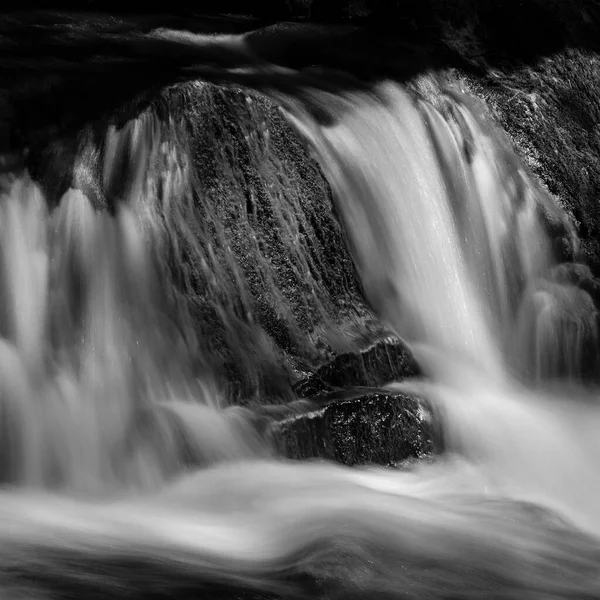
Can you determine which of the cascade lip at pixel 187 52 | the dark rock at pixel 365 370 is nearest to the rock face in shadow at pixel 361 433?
the dark rock at pixel 365 370

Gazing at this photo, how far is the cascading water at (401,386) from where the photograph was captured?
172 inches

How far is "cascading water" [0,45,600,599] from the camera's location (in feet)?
14.4

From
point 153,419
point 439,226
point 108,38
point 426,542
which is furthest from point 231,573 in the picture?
point 108,38

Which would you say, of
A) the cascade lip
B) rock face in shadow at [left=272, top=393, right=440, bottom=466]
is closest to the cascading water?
rock face in shadow at [left=272, top=393, right=440, bottom=466]

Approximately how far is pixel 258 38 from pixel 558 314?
286 cm

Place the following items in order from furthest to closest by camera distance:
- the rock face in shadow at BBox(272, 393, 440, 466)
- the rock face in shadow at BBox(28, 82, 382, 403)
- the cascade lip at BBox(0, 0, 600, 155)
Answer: the cascade lip at BBox(0, 0, 600, 155) < the rock face in shadow at BBox(28, 82, 382, 403) < the rock face in shadow at BBox(272, 393, 440, 466)

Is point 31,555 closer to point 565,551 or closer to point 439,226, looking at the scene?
point 565,551

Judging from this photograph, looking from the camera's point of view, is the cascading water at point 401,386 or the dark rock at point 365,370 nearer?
the cascading water at point 401,386

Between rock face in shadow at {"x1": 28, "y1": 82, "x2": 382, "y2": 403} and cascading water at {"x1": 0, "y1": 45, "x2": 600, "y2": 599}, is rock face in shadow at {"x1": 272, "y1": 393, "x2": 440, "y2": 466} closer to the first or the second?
cascading water at {"x1": 0, "y1": 45, "x2": 600, "y2": 599}

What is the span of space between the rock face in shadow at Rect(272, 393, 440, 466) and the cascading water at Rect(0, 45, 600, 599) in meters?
0.10

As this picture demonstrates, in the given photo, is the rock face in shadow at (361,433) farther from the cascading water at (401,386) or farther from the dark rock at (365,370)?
the dark rock at (365,370)

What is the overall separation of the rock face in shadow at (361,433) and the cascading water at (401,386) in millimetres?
99

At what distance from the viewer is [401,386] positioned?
21.0 feet

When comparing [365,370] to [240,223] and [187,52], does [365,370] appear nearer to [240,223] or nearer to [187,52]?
[240,223]
